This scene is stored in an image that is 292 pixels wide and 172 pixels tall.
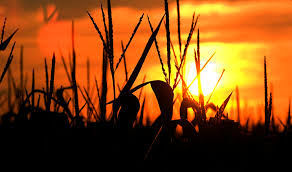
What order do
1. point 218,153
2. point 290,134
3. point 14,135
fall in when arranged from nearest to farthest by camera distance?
1. point 218,153
2. point 14,135
3. point 290,134

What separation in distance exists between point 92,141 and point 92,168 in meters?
0.22

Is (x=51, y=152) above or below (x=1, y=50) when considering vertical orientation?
below

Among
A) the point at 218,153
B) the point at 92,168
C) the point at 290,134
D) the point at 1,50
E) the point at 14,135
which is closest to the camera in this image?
the point at 92,168

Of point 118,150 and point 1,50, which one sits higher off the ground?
point 1,50

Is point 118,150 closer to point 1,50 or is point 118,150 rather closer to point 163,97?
point 163,97

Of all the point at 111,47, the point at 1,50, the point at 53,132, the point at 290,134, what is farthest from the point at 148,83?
the point at 290,134

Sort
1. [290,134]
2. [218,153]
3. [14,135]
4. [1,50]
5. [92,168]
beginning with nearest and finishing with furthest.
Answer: [92,168], [218,153], [1,50], [14,135], [290,134]

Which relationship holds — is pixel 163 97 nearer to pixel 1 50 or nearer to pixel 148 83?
pixel 148 83

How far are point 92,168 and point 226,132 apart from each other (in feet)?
2.55

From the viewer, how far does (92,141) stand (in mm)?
2098

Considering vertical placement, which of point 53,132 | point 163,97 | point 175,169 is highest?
point 163,97

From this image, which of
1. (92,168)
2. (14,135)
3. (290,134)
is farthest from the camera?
(290,134)

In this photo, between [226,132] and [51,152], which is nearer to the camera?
[51,152]

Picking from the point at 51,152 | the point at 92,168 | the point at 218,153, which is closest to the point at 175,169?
the point at 218,153
